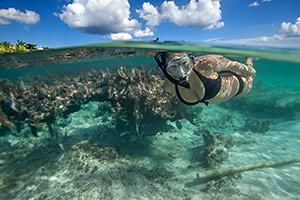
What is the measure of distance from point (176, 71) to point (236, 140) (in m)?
7.27

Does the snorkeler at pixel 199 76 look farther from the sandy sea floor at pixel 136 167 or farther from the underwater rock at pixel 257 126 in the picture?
the underwater rock at pixel 257 126

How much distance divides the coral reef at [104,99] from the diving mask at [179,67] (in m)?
3.72

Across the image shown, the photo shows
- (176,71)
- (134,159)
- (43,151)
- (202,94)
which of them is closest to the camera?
(176,71)

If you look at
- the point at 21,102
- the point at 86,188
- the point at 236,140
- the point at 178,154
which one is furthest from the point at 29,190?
the point at 236,140

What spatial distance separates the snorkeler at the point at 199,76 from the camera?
290 centimetres

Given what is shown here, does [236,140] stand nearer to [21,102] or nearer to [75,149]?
[75,149]

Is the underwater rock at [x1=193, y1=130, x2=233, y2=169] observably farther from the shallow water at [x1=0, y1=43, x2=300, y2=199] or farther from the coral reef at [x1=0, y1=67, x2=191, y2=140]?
the coral reef at [x1=0, y1=67, x2=191, y2=140]

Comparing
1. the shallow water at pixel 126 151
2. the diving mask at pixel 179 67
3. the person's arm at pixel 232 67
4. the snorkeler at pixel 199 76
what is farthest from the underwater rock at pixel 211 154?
the diving mask at pixel 179 67

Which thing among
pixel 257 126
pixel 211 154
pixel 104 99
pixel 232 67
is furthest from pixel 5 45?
pixel 257 126

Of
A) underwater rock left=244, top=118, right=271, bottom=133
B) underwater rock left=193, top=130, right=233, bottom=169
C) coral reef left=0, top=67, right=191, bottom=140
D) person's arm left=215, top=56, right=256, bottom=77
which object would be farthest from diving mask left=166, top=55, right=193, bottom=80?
underwater rock left=244, top=118, right=271, bottom=133

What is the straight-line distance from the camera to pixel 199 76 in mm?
3400

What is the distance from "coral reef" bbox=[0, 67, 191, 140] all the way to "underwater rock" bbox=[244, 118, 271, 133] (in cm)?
642

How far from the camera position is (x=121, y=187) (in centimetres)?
470

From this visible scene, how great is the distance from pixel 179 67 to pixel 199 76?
0.83 meters
